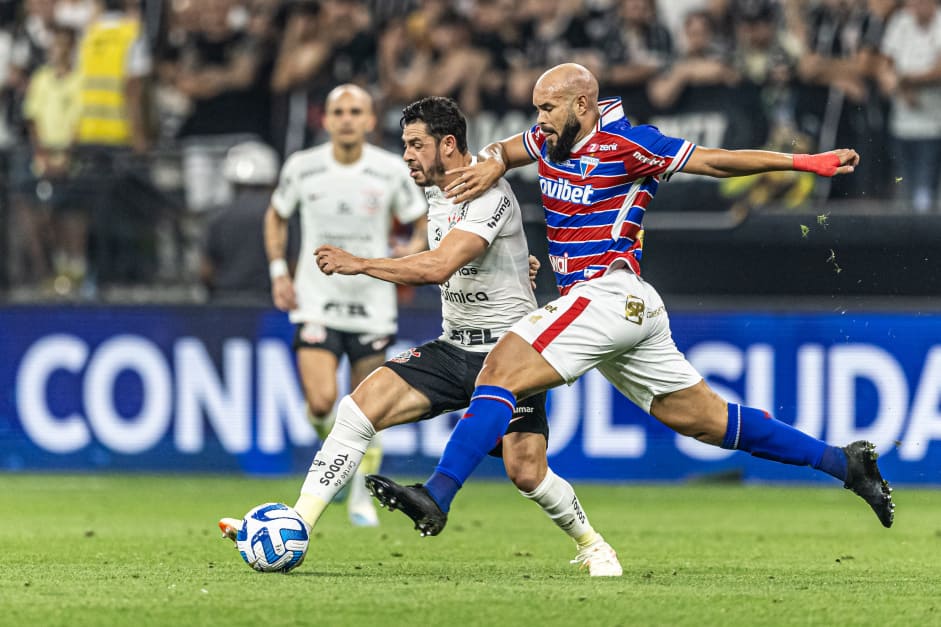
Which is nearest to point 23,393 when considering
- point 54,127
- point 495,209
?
point 54,127

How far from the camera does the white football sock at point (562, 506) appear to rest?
7.48 metres

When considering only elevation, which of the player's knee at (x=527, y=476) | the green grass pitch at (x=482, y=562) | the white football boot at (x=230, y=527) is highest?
the player's knee at (x=527, y=476)

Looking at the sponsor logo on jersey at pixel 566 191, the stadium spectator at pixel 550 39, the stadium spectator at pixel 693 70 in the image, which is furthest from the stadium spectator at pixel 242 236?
the sponsor logo on jersey at pixel 566 191

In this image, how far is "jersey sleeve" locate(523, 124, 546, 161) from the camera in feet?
25.0

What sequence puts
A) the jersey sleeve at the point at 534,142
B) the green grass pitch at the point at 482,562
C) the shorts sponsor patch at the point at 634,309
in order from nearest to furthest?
the green grass pitch at the point at 482,562, the shorts sponsor patch at the point at 634,309, the jersey sleeve at the point at 534,142

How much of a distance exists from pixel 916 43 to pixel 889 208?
1.77 m

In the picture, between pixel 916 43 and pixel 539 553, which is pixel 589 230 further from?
pixel 916 43

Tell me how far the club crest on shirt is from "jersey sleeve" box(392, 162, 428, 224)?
11.8 feet

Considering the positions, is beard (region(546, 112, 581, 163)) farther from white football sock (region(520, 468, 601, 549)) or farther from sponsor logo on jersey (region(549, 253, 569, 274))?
white football sock (region(520, 468, 601, 549))

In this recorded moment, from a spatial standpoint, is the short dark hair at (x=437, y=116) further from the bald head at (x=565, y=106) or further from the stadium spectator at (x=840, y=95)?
the stadium spectator at (x=840, y=95)

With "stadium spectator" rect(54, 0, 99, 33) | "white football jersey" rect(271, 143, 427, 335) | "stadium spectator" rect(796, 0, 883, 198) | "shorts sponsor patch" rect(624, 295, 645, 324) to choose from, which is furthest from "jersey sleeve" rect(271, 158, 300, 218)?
"stadium spectator" rect(54, 0, 99, 33)

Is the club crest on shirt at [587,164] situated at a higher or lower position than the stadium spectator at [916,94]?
lower

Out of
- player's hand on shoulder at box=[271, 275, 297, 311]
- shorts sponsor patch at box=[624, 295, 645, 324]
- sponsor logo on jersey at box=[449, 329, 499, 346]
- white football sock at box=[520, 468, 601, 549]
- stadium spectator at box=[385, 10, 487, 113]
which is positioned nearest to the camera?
shorts sponsor patch at box=[624, 295, 645, 324]

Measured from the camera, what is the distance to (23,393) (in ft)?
44.6
